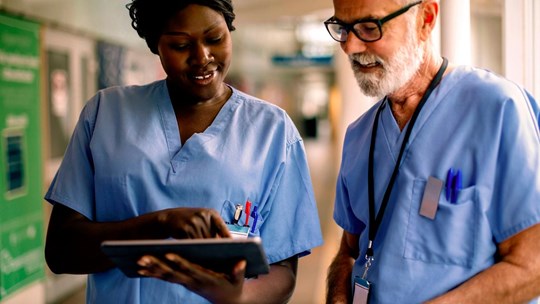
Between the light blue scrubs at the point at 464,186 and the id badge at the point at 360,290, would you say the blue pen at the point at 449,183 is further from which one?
the id badge at the point at 360,290

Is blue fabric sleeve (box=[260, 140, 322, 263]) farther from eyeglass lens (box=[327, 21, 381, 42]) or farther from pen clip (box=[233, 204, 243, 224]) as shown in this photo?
eyeglass lens (box=[327, 21, 381, 42])

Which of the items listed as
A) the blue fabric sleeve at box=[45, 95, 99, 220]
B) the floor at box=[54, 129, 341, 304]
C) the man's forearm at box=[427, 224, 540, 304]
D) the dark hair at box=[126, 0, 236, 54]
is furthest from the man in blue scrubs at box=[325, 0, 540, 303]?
the floor at box=[54, 129, 341, 304]

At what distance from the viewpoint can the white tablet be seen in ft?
3.21

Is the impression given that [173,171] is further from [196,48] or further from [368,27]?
[368,27]

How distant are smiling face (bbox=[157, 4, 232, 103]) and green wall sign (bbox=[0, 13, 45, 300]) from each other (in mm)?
2259

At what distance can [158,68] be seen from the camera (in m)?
6.52

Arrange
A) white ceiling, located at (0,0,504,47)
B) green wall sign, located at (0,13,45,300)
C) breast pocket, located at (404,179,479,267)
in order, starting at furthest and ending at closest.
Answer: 1. white ceiling, located at (0,0,504,47)
2. green wall sign, located at (0,13,45,300)
3. breast pocket, located at (404,179,479,267)

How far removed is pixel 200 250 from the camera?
997 millimetres

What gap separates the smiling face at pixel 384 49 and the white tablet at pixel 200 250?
1.73ft

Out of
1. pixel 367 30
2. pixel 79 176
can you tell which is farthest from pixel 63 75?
pixel 367 30

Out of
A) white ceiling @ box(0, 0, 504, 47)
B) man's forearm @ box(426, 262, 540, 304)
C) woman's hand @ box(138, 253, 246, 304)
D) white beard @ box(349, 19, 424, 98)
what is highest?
white ceiling @ box(0, 0, 504, 47)

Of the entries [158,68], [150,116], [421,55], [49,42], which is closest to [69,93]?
[49,42]

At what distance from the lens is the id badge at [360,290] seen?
55.0 inches

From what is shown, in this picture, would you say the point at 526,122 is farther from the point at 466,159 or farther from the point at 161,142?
the point at 161,142
